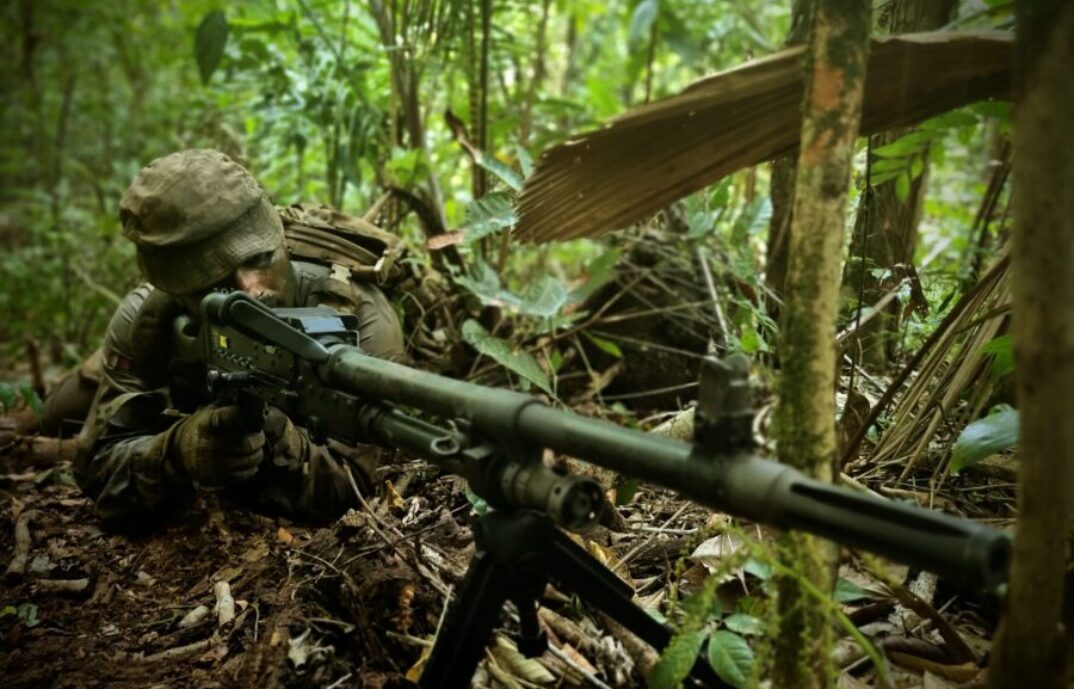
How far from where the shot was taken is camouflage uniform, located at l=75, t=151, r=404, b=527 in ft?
8.99

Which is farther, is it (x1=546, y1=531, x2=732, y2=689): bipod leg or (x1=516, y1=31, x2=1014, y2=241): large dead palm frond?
(x1=546, y1=531, x2=732, y2=689): bipod leg

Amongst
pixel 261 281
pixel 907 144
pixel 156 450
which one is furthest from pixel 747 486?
pixel 156 450

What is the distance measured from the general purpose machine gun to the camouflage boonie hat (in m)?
0.41

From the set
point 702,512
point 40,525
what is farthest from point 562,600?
point 40,525

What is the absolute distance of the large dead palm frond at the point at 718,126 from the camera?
1.58 meters

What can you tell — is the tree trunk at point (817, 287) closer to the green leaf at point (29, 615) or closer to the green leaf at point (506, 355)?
the green leaf at point (506, 355)

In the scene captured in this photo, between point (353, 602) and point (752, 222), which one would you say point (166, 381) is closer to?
point (353, 602)

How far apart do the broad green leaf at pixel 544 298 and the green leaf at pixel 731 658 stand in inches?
73.3

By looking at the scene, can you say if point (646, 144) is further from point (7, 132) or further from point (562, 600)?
point (7, 132)

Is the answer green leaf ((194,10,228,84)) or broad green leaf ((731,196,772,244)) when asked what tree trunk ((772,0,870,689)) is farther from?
green leaf ((194,10,228,84))

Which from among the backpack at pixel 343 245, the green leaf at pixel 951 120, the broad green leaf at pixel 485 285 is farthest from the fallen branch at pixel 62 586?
the green leaf at pixel 951 120

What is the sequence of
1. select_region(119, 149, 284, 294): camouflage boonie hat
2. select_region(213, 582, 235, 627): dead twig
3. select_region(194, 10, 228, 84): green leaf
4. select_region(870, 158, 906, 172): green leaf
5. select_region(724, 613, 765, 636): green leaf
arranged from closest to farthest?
select_region(724, 613, 765, 636): green leaf → select_region(870, 158, 906, 172): green leaf → select_region(213, 582, 235, 627): dead twig → select_region(119, 149, 284, 294): camouflage boonie hat → select_region(194, 10, 228, 84): green leaf

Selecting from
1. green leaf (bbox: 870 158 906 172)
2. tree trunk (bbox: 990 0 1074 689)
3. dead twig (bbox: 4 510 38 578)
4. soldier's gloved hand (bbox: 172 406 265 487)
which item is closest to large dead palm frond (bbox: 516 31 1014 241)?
green leaf (bbox: 870 158 906 172)

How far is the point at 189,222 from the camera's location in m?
2.69
